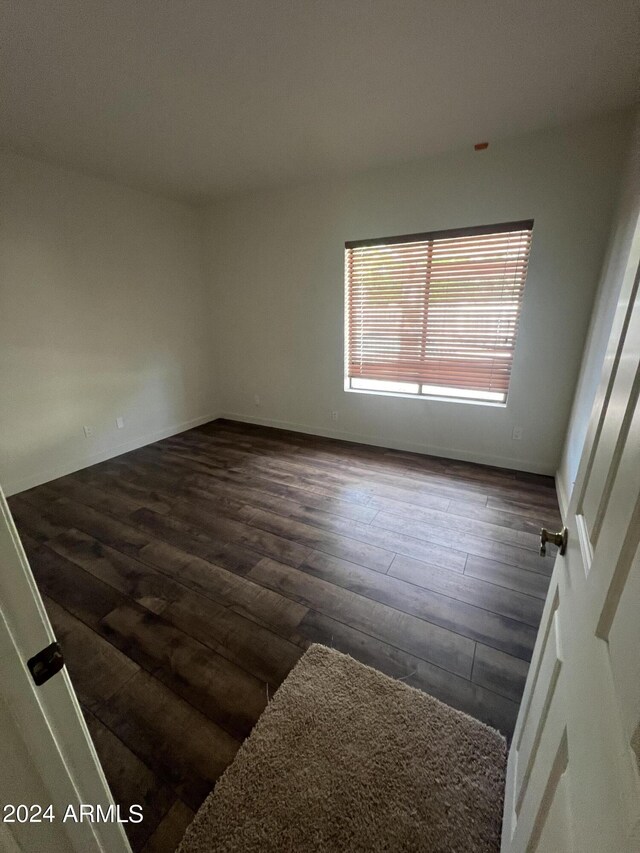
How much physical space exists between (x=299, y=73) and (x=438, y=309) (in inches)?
77.1

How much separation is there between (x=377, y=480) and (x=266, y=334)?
90.0 inches

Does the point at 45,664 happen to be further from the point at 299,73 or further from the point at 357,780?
the point at 299,73

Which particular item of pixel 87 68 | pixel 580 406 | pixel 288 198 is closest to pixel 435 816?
pixel 580 406

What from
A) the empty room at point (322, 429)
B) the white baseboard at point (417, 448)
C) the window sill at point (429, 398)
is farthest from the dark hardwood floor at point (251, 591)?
the window sill at point (429, 398)

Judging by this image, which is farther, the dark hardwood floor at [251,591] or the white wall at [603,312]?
the white wall at [603,312]

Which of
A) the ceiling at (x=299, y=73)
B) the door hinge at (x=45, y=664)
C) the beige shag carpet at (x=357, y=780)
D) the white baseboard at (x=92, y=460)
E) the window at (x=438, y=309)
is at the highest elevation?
the ceiling at (x=299, y=73)

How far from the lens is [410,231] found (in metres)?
3.02

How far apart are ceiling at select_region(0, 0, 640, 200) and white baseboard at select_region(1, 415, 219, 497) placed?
8.53ft

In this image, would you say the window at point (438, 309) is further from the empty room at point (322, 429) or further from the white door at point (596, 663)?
the white door at point (596, 663)

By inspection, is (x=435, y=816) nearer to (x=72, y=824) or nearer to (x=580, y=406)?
(x=72, y=824)

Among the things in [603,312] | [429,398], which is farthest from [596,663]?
[429,398]

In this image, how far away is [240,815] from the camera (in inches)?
39.8

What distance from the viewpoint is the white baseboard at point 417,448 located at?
306cm

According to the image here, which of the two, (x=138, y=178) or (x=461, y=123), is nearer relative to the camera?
(x=461, y=123)
